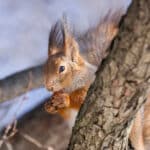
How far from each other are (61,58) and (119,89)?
0.23 metres

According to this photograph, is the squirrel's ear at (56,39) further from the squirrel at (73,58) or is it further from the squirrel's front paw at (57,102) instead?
the squirrel's front paw at (57,102)

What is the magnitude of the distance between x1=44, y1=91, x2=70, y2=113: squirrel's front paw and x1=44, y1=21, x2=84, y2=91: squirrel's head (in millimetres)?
28

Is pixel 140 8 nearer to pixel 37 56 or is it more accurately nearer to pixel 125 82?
pixel 125 82

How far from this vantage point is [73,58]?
2.80ft

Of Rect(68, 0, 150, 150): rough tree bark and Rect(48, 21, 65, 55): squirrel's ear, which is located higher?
Rect(48, 21, 65, 55): squirrel's ear

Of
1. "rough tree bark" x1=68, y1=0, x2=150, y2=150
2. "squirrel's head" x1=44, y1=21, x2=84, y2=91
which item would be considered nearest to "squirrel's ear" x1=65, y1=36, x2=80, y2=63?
"squirrel's head" x1=44, y1=21, x2=84, y2=91

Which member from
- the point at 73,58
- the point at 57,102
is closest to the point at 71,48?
the point at 73,58

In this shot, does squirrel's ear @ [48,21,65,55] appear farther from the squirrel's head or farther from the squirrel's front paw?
the squirrel's front paw

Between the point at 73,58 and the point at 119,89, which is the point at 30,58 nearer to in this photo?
the point at 73,58

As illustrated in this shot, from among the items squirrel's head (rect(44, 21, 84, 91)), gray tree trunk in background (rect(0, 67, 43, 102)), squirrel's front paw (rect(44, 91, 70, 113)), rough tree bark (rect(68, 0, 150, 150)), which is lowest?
rough tree bark (rect(68, 0, 150, 150))

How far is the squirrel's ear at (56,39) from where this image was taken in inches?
33.0

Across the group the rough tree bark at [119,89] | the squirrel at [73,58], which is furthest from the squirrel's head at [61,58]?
the rough tree bark at [119,89]

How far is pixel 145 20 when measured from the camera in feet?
1.86

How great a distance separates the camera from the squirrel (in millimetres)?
840
